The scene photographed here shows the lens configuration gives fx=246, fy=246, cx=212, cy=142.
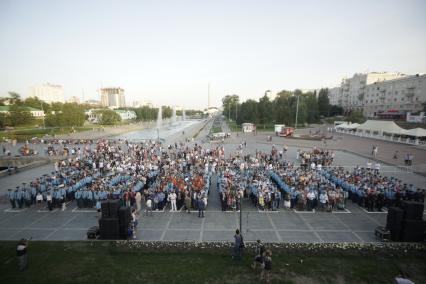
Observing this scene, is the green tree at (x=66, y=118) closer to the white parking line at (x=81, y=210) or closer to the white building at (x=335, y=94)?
the white parking line at (x=81, y=210)

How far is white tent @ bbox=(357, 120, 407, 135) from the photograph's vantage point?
4477cm

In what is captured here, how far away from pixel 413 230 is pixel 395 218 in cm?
85

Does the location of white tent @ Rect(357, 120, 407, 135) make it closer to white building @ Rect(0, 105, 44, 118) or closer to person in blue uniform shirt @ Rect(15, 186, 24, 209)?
person in blue uniform shirt @ Rect(15, 186, 24, 209)

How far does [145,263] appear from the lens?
9.80 m

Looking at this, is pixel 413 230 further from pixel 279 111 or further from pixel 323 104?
pixel 323 104

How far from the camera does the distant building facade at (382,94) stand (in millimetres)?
71875

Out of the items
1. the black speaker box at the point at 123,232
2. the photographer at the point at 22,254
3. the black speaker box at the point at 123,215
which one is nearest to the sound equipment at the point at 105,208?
the black speaker box at the point at 123,215

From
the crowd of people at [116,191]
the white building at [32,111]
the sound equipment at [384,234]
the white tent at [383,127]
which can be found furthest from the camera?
the white building at [32,111]

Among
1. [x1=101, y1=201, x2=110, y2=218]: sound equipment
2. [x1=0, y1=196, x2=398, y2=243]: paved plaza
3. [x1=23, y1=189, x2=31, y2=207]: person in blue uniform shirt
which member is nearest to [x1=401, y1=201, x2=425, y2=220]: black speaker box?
[x1=0, y1=196, x2=398, y2=243]: paved plaza

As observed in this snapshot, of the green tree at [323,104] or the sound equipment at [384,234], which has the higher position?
the green tree at [323,104]

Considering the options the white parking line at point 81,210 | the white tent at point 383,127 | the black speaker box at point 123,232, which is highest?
the white tent at point 383,127

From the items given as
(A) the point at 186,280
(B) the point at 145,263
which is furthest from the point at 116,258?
(A) the point at 186,280

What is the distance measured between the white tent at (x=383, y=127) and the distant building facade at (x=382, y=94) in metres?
30.9

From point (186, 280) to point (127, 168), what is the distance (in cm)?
1477
